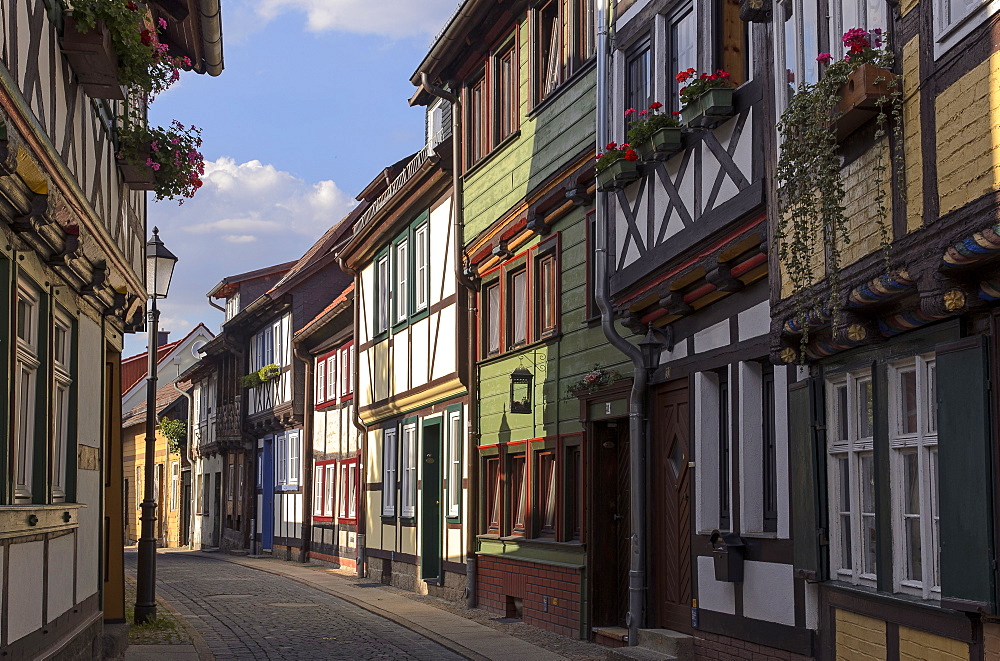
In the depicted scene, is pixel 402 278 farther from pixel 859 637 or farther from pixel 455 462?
pixel 859 637

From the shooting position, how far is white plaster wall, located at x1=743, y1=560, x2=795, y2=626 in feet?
31.6

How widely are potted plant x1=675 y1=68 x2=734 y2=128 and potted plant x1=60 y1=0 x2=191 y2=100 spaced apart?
417 centimetres

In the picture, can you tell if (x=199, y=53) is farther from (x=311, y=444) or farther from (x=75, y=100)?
(x=311, y=444)

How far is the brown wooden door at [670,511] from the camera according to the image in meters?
12.1

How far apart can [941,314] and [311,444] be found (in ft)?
88.3

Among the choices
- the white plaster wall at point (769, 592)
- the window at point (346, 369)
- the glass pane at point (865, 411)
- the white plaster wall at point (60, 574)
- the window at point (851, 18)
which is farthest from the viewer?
the window at point (346, 369)

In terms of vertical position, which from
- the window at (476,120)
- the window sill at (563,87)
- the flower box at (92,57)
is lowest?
the flower box at (92,57)

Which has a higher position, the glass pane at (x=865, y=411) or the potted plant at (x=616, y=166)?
the potted plant at (x=616, y=166)

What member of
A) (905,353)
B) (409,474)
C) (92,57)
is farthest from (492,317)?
(905,353)

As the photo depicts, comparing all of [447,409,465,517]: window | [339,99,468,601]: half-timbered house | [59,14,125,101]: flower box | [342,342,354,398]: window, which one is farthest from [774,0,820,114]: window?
[342,342,354,398]: window

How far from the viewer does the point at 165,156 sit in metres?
11.8

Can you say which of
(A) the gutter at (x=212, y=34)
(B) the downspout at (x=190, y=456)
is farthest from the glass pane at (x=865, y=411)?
(B) the downspout at (x=190, y=456)

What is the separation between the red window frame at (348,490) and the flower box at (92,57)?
17749 millimetres

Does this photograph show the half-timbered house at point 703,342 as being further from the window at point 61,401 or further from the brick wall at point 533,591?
the window at point 61,401
